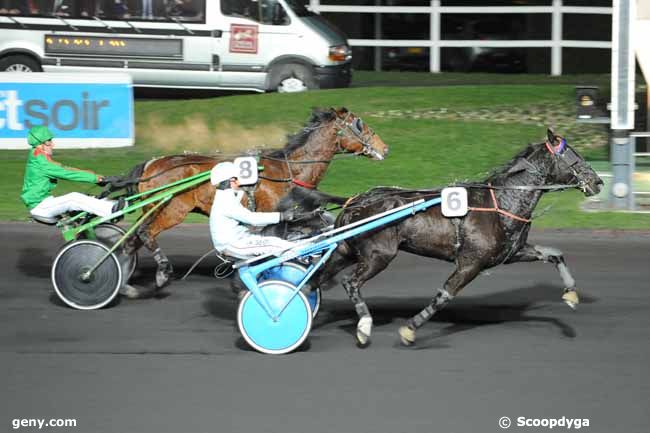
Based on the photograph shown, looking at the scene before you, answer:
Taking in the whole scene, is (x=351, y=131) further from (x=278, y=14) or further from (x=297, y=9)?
(x=297, y=9)

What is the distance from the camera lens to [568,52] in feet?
88.0

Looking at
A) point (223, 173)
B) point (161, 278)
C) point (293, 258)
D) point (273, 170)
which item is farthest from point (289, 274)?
point (161, 278)

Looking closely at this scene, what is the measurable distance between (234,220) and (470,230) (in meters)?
1.80

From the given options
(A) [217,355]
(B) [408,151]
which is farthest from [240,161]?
(B) [408,151]

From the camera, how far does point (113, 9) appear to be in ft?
67.8

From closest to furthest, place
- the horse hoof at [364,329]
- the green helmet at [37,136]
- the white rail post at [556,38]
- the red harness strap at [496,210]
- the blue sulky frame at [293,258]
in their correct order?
the blue sulky frame at [293,258] < the horse hoof at [364,329] < the red harness strap at [496,210] < the green helmet at [37,136] < the white rail post at [556,38]

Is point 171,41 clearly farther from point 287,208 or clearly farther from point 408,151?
point 287,208

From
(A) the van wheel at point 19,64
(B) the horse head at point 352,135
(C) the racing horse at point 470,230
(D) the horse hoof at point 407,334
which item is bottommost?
(D) the horse hoof at point 407,334

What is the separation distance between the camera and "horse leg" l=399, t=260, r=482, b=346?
28.2 feet

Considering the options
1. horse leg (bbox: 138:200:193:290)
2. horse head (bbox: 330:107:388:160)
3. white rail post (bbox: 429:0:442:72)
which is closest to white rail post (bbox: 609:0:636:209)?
horse head (bbox: 330:107:388:160)

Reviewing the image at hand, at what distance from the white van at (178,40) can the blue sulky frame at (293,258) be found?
40.4 feet

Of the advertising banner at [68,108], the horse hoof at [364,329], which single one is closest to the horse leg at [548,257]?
the horse hoof at [364,329]

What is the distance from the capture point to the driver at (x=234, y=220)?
855 centimetres

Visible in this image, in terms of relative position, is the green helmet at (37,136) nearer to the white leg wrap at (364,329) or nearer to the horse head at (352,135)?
the horse head at (352,135)
